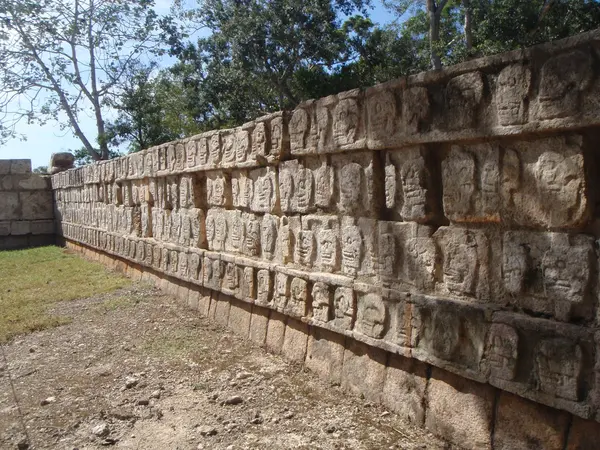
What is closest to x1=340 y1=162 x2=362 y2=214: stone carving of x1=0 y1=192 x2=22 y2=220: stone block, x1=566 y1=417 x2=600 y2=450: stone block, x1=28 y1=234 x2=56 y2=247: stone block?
x1=566 y1=417 x2=600 y2=450: stone block

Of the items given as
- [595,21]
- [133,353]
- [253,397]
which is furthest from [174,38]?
[253,397]

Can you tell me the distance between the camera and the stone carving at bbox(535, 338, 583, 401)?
87.4 inches

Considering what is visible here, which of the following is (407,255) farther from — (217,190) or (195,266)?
(195,266)

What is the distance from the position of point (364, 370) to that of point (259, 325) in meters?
1.42

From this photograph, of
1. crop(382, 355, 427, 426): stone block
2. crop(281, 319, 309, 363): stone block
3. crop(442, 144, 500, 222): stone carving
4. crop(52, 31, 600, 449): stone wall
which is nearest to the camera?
crop(52, 31, 600, 449): stone wall

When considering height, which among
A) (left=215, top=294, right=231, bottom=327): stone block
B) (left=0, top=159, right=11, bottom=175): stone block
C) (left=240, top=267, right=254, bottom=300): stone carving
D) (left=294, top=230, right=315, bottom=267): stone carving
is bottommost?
(left=215, top=294, right=231, bottom=327): stone block

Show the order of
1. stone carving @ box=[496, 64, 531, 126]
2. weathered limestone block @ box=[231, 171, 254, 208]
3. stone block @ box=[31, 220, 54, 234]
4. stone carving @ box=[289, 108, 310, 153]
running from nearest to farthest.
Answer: stone carving @ box=[496, 64, 531, 126] < stone carving @ box=[289, 108, 310, 153] < weathered limestone block @ box=[231, 171, 254, 208] < stone block @ box=[31, 220, 54, 234]

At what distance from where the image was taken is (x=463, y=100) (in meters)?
2.63

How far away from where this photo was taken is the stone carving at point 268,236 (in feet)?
14.3

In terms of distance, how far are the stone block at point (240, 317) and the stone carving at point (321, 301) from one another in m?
1.15

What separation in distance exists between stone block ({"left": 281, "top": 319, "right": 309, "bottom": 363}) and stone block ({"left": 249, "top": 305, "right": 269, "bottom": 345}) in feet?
1.08

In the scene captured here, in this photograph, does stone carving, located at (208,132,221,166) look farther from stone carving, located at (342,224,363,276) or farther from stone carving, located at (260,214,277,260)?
stone carving, located at (342,224,363,276)

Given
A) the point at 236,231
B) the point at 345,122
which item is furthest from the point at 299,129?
the point at 236,231

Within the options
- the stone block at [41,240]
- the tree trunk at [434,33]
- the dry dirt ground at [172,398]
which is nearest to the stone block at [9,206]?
the stone block at [41,240]
